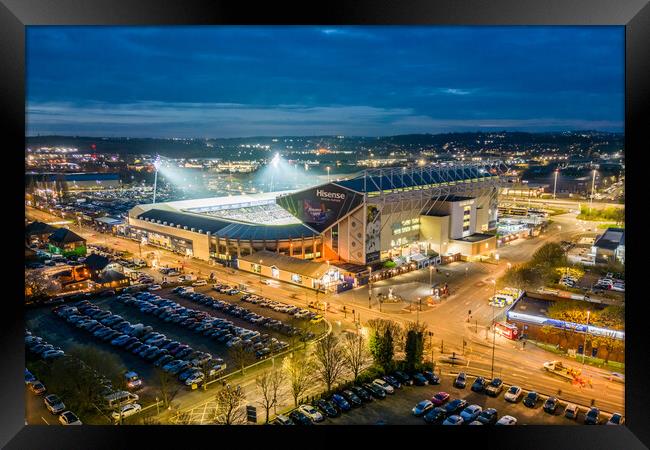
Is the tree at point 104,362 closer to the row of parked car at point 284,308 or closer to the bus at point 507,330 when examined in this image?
the row of parked car at point 284,308

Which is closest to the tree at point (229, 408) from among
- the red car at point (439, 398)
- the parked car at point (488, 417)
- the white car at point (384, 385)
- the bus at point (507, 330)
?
the white car at point (384, 385)

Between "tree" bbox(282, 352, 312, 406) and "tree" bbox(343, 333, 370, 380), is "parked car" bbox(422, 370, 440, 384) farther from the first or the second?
"tree" bbox(282, 352, 312, 406)

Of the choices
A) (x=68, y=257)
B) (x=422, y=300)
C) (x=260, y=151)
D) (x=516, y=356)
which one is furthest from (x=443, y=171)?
(x=260, y=151)

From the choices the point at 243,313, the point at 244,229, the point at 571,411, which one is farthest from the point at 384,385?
the point at 244,229

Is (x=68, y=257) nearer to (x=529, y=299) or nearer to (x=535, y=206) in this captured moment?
(x=529, y=299)

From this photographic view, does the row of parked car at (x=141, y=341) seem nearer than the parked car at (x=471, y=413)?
No
